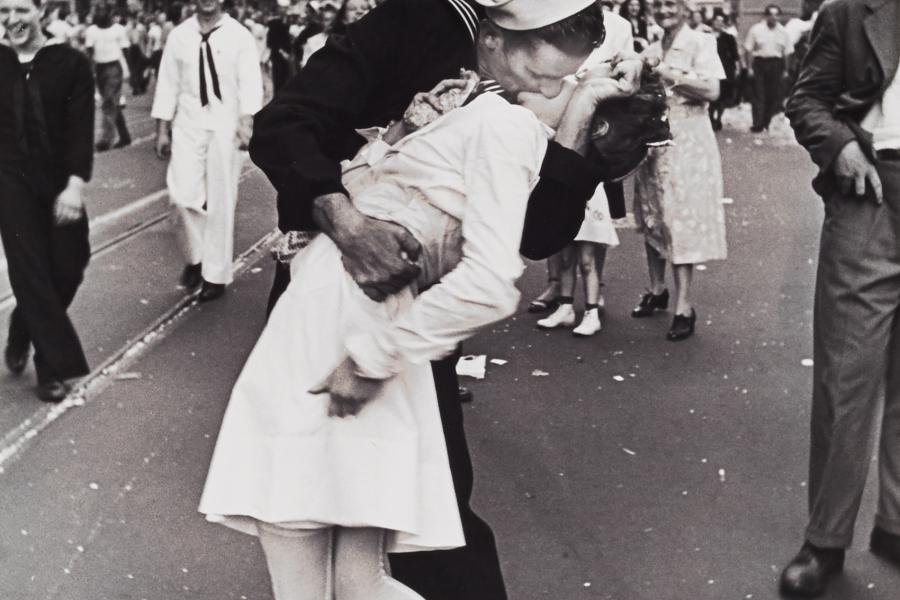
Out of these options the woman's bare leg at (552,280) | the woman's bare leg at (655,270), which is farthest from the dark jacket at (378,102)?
the woman's bare leg at (655,270)

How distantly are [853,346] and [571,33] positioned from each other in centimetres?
227

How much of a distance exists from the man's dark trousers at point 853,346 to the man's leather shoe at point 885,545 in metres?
0.33

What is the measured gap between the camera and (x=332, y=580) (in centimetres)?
271

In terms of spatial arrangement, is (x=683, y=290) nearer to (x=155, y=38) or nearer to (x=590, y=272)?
(x=590, y=272)

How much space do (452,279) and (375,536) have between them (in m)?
0.58

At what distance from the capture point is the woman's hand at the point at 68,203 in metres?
6.62

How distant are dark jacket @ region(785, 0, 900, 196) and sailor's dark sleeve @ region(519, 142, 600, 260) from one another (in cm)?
183

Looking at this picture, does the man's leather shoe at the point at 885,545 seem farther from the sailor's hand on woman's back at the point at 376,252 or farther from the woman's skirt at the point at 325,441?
the sailor's hand on woman's back at the point at 376,252

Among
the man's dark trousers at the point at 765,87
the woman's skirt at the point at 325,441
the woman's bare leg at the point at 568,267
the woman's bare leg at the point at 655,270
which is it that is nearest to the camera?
the woman's skirt at the point at 325,441

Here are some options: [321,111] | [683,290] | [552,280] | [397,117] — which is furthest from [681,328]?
[321,111]

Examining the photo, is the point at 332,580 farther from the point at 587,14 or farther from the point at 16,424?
the point at 16,424

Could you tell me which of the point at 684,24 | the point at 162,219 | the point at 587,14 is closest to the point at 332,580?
the point at 587,14

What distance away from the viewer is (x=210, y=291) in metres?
9.09

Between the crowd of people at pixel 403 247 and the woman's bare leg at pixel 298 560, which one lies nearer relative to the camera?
the crowd of people at pixel 403 247
